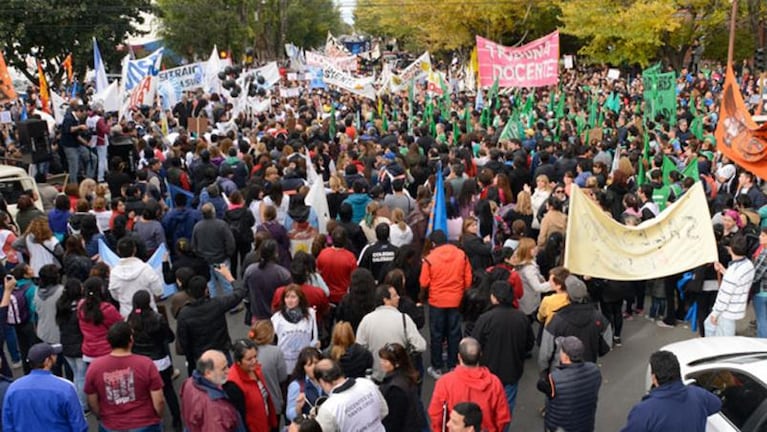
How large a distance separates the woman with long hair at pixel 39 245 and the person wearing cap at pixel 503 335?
5191 millimetres

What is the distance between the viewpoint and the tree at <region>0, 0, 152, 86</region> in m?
30.8

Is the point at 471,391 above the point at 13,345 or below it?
above

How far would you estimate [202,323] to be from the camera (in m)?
6.82

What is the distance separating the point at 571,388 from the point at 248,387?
2.43 metres

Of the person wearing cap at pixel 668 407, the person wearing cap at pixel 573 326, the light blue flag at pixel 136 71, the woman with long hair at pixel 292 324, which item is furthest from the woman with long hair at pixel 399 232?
the light blue flag at pixel 136 71

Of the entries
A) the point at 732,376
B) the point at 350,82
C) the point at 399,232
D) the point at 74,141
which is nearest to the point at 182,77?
the point at 350,82

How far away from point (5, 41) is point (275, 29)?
3375cm

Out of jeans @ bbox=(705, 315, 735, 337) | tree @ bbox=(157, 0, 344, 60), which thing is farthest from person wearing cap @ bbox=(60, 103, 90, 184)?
tree @ bbox=(157, 0, 344, 60)

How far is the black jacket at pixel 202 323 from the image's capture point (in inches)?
267

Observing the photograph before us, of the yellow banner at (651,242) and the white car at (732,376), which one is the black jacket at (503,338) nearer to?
the white car at (732,376)

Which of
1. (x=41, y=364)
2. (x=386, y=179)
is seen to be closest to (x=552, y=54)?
(x=386, y=179)

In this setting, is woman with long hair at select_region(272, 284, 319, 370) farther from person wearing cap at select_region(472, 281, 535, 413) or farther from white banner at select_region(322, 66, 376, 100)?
white banner at select_region(322, 66, 376, 100)

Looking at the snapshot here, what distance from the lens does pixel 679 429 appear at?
5.09 metres

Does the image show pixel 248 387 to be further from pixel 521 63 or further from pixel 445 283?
pixel 521 63
